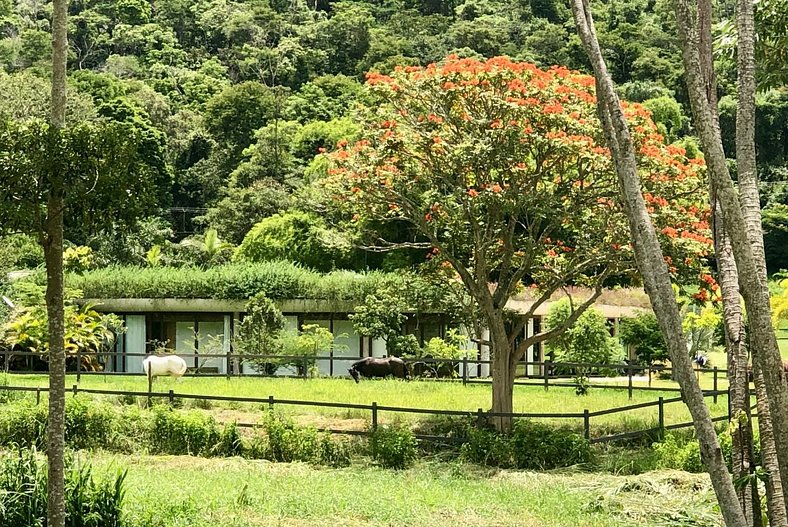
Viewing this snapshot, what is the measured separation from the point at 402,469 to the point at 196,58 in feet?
242

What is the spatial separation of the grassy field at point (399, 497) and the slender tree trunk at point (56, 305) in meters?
1.01

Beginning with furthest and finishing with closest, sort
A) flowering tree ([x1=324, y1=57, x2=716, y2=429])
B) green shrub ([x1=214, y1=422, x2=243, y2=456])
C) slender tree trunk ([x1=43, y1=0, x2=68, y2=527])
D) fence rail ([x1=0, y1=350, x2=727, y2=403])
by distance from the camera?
fence rail ([x1=0, y1=350, x2=727, y2=403])
flowering tree ([x1=324, y1=57, x2=716, y2=429])
green shrub ([x1=214, y1=422, x2=243, y2=456])
slender tree trunk ([x1=43, y1=0, x2=68, y2=527])

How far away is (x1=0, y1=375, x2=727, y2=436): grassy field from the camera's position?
62.5ft

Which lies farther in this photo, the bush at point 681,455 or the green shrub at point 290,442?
the green shrub at point 290,442

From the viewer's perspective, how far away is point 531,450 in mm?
15641

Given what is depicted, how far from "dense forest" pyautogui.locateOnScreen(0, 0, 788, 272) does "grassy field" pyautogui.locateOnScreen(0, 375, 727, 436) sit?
8527 millimetres

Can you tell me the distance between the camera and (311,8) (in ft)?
332

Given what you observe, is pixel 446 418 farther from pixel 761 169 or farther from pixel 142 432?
pixel 761 169

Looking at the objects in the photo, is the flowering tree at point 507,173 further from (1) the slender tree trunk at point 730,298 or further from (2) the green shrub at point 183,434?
(1) the slender tree trunk at point 730,298

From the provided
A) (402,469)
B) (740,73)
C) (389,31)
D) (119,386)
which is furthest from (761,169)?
(740,73)

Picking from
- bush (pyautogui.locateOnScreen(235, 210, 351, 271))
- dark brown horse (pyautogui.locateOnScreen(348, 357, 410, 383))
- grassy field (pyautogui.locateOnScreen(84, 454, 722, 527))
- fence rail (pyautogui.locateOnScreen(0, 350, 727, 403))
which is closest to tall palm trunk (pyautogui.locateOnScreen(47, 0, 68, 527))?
Answer: grassy field (pyautogui.locateOnScreen(84, 454, 722, 527))

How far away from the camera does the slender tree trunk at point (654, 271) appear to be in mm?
6062

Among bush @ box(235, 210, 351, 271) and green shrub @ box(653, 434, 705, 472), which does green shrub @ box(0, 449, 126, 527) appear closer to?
green shrub @ box(653, 434, 705, 472)

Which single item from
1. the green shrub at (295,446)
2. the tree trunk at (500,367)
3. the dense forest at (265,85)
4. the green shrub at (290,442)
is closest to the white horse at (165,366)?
the green shrub at (295,446)
